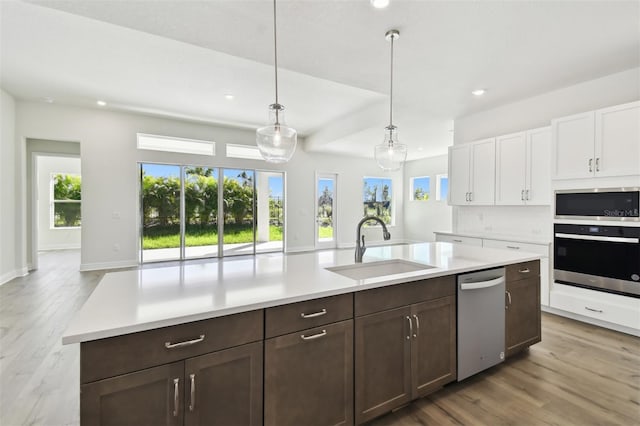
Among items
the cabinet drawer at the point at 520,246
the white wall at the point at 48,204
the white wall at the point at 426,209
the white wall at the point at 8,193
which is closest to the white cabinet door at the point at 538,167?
the cabinet drawer at the point at 520,246

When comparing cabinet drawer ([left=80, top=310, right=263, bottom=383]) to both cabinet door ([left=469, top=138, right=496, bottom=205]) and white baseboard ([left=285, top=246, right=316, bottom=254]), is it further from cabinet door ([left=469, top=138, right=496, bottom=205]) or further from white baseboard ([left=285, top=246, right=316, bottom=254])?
white baseboard ([left=285, top=246, right=316, bottom=254])

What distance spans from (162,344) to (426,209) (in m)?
8.48

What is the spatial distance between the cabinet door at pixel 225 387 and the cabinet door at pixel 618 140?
381 cm

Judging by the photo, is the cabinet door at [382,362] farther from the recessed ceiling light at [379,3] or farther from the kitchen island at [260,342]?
the recessed ceiling light at [379,3]

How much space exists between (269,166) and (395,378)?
20.3 ft

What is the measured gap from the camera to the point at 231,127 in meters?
6.69

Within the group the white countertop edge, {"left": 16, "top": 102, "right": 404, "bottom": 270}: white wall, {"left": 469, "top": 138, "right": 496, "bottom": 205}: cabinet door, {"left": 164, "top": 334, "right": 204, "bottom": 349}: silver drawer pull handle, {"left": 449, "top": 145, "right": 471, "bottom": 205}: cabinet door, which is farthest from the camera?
{"left": 16, "top": 102, "right": 404, "bottom": 270}: white wall

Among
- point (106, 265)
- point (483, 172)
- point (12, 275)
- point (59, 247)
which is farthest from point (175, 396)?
point (59, 247)

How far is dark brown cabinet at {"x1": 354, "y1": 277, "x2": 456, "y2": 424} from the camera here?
1.58 meters

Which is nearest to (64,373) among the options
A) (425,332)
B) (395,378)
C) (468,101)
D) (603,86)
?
(395,378)

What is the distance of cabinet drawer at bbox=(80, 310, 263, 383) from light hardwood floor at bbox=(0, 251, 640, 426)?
111 centimetres

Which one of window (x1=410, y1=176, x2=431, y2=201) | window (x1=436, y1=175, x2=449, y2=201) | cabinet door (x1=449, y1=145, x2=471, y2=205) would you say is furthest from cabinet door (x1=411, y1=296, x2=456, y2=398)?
window (x1=410, y1=176, x2=431, y2=201)

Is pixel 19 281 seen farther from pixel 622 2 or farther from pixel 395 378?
pixel 622 2

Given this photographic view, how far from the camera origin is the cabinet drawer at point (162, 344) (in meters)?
1.00
